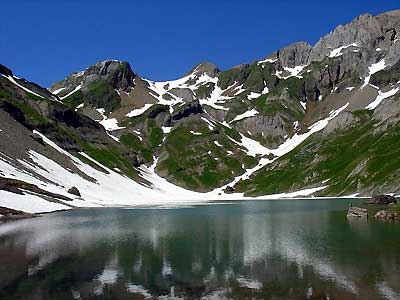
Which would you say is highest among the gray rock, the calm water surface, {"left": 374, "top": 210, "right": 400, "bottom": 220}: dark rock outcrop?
the gray rock

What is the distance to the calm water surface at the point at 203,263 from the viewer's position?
112 ft

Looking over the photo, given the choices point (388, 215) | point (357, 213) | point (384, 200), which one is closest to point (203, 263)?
point (388, 215)

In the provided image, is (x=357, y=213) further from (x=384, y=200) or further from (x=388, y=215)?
(x=384, y=200)

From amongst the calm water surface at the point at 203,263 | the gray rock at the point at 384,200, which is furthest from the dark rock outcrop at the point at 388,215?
the gray rock at the point at 384,200

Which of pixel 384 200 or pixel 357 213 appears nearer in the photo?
pixel 357 213

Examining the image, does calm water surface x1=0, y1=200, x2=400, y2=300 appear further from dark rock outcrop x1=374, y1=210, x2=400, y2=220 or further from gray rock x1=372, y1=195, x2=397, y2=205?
gray rock x1=372, y1=195, x2=397, y2=205

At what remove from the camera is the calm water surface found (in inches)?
1340

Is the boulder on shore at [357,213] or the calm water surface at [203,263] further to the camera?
the boulder on shore at [357,213]

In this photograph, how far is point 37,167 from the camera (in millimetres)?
174875

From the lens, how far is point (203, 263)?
150 ft

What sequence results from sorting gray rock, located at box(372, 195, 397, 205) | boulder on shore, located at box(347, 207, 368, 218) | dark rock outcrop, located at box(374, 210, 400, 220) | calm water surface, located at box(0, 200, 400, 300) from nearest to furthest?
calm water surface, located at box(0, 200, 400, 300)
dark rock outcrop, located at box(374, 210, 400, 220)
boulder on shore, located at box(347, 207, 368, 218)
gray rock, located at box(372, 195, 397, 205)

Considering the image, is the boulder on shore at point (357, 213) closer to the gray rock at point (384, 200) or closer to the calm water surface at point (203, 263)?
the calm water surface at point (203, 263)

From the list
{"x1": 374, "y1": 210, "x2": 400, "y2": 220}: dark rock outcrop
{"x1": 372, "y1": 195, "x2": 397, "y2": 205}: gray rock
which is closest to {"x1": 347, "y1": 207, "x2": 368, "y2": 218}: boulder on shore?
{"x1": 374, "y1": 210, "x2": 400, "y2": 220}: dark rock outcrop

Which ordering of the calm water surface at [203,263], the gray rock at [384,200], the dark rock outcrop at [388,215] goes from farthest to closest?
the gray rock at [384,200] → the dark rock outcrop at [388,215] → the calm water surface at [203,263]
